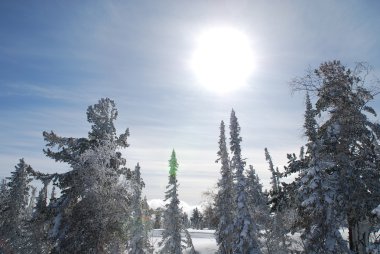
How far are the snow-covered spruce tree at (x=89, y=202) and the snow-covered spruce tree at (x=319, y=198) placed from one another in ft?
31.5

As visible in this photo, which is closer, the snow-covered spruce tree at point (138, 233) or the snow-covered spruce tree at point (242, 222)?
the snow-covered spruce tree at point (242, 222)

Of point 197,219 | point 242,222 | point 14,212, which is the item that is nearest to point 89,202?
point 242,222

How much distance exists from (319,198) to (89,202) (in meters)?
11.8

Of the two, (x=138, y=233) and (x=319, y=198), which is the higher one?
(x=319, y=198)

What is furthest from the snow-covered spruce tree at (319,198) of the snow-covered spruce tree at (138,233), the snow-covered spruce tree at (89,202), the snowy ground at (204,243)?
the snowy ground at (204,243)

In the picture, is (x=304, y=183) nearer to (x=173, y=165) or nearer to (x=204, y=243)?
(x=173, y=165)

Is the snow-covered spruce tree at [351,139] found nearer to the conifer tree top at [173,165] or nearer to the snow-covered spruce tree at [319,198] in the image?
the snow-covered spruce tree at [319,198]

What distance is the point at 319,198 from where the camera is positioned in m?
18.1

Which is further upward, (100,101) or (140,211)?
(100,101)

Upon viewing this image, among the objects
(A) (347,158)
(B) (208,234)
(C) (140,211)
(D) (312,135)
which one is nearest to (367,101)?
(A) (347,158)

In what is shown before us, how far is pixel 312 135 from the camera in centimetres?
1905

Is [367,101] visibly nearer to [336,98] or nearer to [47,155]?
[336,98]

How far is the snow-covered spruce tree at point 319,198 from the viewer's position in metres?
18.0

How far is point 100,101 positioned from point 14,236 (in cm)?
2723
